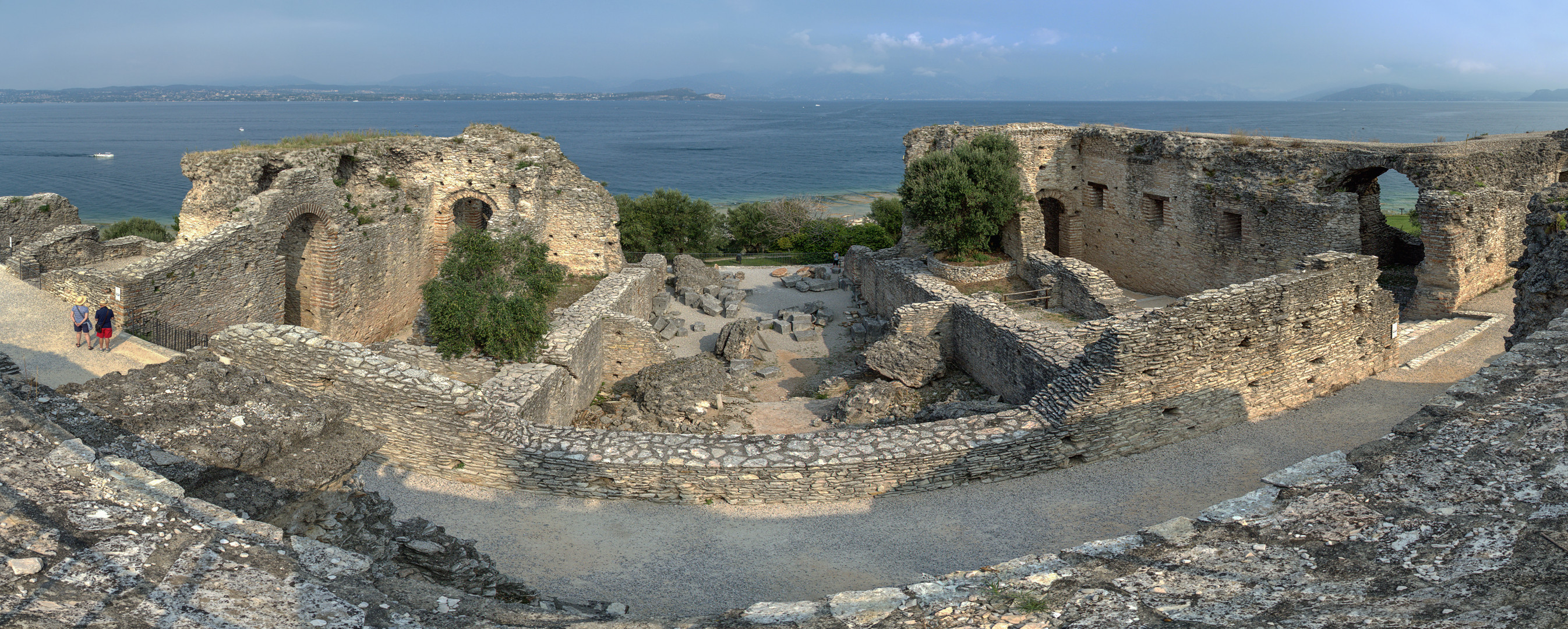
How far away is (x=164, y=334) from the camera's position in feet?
40.0

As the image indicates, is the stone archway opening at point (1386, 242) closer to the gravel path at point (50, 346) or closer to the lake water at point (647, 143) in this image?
the lake water at point (647, 143)

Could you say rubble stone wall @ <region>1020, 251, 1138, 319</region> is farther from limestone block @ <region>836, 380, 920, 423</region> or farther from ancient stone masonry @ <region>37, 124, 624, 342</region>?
ancient stone masonry @ <region>37, 124, 624, 342</region>

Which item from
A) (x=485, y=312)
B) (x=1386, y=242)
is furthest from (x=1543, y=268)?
(x=485, y=312)

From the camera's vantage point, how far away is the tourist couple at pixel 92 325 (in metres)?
11.0

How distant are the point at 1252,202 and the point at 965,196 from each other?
5557 mm

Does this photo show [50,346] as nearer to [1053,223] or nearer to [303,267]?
[303,267]

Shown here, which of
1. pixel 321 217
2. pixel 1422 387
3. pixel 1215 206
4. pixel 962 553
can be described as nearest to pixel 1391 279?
pixel 1215 206

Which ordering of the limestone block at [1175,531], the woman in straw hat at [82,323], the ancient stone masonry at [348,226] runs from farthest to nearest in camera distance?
the ancient stone masonry at [348,226], the woman in straw hat at [82,323], the limestone block at [1175,531]

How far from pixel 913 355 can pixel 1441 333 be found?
27.1ft

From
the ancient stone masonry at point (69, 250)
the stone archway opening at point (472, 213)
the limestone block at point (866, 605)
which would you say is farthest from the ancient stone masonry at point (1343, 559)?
the stone archway opening at point (472, 213)

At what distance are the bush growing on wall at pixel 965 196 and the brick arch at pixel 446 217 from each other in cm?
952

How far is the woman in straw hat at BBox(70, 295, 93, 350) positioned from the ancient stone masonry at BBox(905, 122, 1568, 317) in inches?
646

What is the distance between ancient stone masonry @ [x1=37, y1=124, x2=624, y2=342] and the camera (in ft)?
43.3

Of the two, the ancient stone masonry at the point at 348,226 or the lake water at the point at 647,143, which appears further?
the lake water at the point at 647,143
